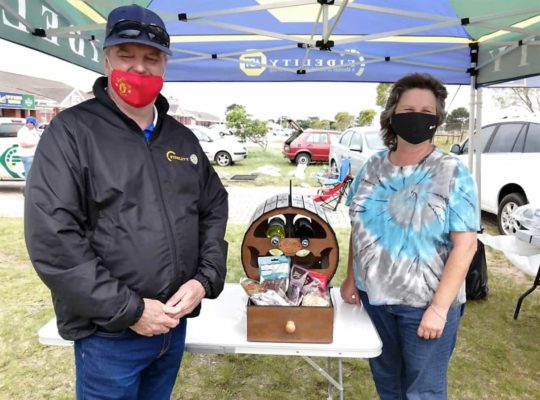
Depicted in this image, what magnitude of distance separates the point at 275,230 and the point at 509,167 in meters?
5.66

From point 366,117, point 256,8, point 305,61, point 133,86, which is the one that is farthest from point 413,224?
point 366,117

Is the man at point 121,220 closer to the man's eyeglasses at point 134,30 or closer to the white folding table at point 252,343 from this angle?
the man's eyeglasses at point 134,30

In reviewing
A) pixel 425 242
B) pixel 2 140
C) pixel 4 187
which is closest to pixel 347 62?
pixel 425 242

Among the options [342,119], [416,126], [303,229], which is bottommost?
[303,229]

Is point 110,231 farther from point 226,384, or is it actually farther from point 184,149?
point 226,384

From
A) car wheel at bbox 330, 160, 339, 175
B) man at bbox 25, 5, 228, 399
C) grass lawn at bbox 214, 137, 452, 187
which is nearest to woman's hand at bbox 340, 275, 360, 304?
man at bbox 25, 5, 228, 399

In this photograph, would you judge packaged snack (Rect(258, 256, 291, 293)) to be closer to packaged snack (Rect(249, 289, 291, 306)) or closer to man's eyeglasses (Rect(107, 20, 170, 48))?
packaged snack (Rect(249, 289, 291, 306))

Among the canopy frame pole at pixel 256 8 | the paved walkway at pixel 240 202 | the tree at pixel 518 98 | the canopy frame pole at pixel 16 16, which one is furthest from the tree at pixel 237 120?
the canopy frame pole at pixel 16 16

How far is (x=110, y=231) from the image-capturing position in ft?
3.99

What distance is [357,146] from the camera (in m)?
10.5

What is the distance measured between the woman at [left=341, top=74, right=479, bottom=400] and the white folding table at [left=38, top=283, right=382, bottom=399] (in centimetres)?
13

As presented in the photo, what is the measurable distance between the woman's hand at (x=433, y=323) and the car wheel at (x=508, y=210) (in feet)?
17.3

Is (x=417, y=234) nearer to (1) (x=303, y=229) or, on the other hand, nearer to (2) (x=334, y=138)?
(1) (x=303, y=229)

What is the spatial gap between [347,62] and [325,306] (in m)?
2.88
